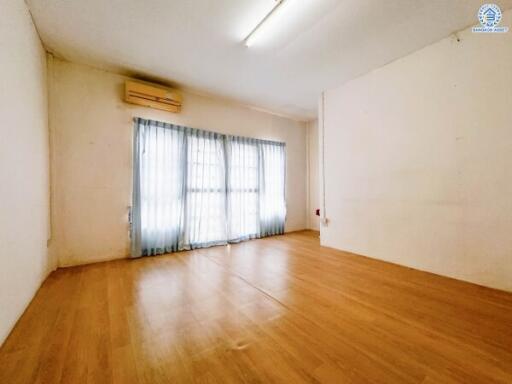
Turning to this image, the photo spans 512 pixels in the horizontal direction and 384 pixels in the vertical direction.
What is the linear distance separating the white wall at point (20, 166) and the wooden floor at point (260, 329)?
27 cm

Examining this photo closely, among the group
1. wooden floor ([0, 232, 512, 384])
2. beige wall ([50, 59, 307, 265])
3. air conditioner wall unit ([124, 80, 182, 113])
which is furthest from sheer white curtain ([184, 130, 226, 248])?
wooden floor ([0, 232, 512, 384])

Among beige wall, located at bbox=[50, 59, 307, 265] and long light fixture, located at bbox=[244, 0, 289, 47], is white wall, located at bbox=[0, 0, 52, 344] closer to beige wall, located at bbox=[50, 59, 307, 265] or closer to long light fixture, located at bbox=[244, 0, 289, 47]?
beige wall, located at bbox=[50, 59, 307, 265]

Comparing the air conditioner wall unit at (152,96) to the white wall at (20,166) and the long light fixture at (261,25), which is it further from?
the long light fixture at (261,25)

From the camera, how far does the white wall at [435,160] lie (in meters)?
2.08

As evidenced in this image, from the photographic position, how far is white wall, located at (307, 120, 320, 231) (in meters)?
5.18

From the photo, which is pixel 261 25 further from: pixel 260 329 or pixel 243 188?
pixel 260 329

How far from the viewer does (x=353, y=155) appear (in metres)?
3.35

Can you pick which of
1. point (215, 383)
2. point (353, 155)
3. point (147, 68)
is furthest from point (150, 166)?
point (353, 155)

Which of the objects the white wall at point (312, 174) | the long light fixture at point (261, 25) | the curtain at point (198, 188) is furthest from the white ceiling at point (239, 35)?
the white wall at point (312, 174)

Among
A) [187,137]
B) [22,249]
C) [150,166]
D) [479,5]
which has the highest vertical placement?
[479,5]

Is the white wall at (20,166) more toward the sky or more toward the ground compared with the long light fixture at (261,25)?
more toward the ground

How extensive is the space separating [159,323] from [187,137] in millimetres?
2749

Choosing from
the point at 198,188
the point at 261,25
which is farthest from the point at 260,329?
the point at 261,25

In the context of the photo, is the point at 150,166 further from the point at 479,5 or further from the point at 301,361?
the point at 479,5
